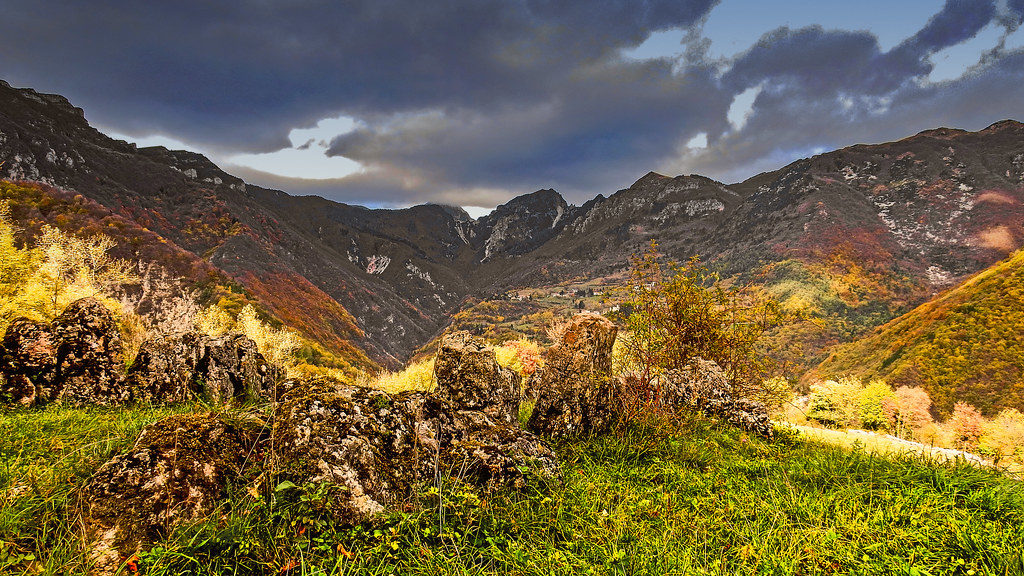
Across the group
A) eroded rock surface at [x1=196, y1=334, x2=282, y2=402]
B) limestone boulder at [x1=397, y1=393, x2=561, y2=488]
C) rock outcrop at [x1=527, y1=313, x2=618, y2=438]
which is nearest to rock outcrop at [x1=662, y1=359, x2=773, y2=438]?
rock outcrop at [x1=527, y1=313, x2=618, y2=438]

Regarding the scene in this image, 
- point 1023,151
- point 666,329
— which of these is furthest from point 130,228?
point 1023,151

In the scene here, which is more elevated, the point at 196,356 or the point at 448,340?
the point at 448,340

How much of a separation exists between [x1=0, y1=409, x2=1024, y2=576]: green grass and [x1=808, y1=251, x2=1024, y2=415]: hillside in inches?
2822

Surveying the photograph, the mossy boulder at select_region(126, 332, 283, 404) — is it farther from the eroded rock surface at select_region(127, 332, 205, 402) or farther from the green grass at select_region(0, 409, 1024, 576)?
the green grass at select_region(0, 409, 1024, 576)

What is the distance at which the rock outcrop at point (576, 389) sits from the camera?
5.80 metres

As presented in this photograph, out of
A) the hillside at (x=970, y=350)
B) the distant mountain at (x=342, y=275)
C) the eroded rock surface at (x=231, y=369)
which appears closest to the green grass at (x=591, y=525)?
the eroded rock surface at (x=231, y=369)

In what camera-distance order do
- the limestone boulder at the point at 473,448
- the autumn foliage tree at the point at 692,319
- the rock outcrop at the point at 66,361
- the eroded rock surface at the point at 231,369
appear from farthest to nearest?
the autumn foliage tree at the point at 692,319 → the eroded rock surface at the point at 231,369 → the rock outcrop at the point at 66,361 → the limestone boulder at the point at 473,448

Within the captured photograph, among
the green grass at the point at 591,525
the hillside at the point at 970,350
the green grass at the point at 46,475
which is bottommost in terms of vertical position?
the hillside at the point at 970,350

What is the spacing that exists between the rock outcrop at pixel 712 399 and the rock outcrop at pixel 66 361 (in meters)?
9.01

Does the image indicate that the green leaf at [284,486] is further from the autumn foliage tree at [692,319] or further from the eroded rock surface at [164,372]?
the autumn foliage tree at [692,319]

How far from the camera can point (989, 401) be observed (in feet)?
163

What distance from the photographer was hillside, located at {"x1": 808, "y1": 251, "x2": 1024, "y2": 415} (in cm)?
5134

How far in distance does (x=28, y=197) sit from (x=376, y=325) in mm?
128964

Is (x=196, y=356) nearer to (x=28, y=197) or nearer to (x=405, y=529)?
(x=405, y=529)
